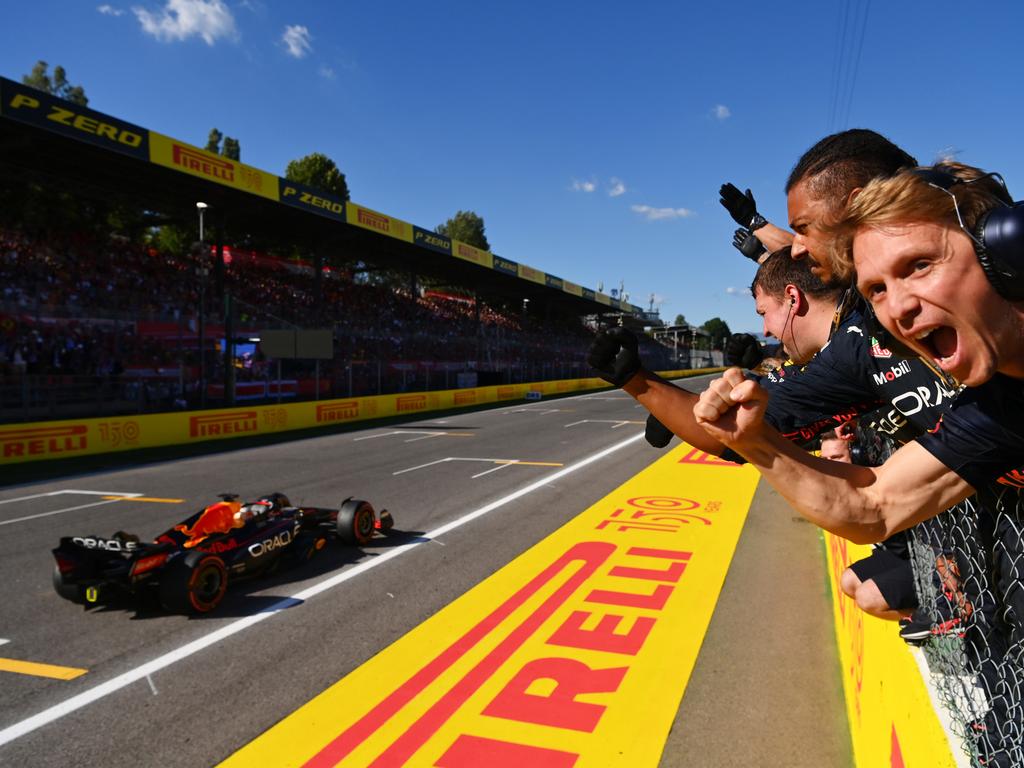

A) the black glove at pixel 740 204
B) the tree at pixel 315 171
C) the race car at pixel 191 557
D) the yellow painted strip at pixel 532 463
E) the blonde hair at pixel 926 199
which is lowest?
the yellow painted strip at pixel 532 463

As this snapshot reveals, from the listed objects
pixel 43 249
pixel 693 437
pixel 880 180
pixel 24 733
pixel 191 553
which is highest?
pixel 43 249

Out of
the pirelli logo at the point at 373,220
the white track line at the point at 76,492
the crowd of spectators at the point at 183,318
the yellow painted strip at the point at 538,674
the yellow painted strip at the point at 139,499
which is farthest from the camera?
the pirelli logo at the point at 373,220

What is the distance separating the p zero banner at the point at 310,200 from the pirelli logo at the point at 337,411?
732 centimetres

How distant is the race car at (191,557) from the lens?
16.6 ft

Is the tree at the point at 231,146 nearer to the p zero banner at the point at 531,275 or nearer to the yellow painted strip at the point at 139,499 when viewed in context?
the p zero banner at the point at 531,275

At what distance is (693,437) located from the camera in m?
1.71

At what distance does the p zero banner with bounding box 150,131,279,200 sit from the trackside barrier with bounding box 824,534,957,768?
1949 cm

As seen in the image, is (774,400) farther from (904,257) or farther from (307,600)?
(307,600)

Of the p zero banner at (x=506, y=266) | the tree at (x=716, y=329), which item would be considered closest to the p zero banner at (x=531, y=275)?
the p zero banner at (x=506, y=266)

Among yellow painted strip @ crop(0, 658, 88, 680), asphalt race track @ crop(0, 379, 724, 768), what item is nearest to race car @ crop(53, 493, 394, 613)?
asphalt race track @ crop(0, 379, 724, 768)

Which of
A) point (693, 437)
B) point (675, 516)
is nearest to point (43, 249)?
point (675, 516)

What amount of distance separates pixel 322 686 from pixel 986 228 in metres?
4.12

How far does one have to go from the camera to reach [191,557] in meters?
5.17

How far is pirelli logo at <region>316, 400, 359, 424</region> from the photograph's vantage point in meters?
20.8
